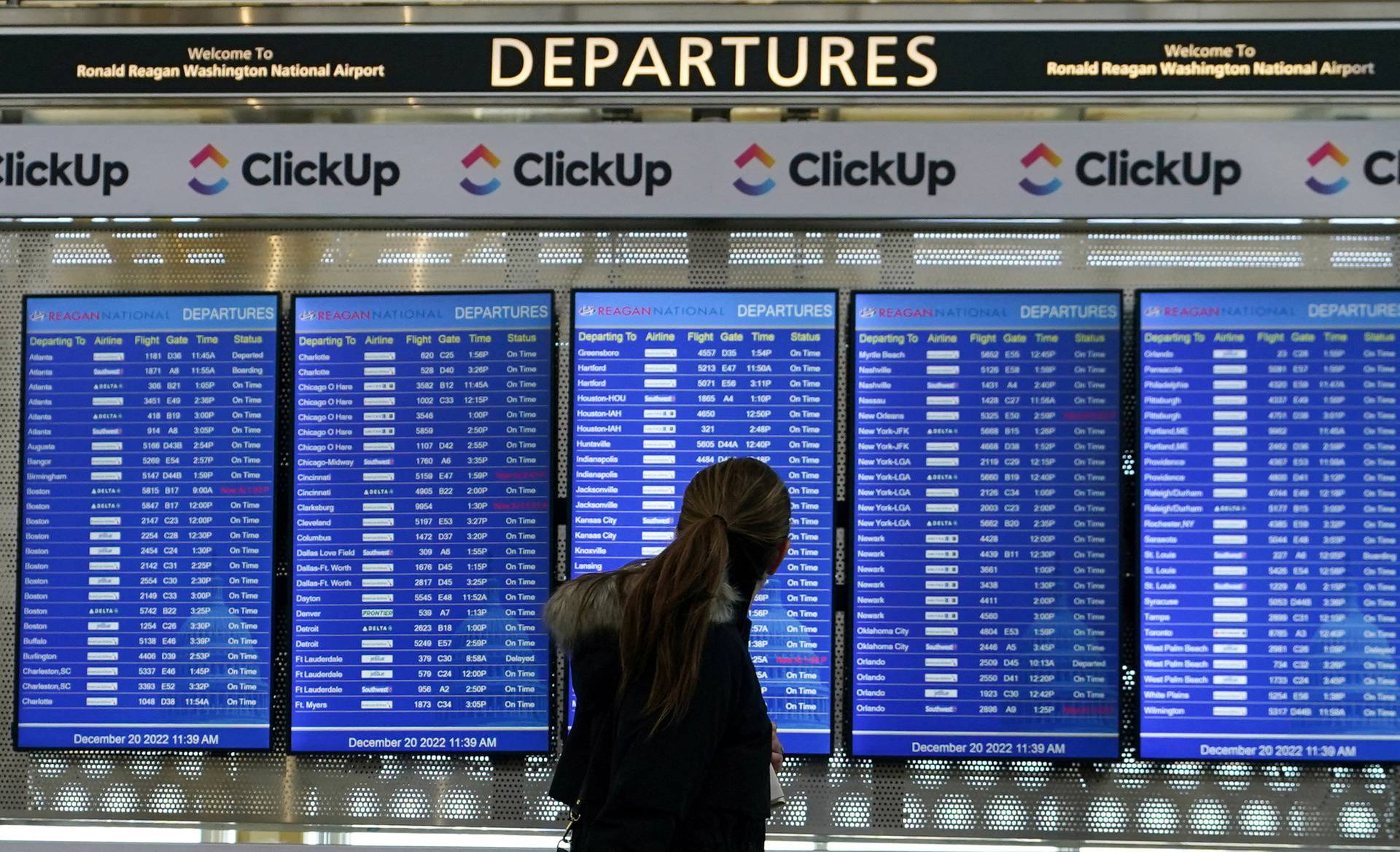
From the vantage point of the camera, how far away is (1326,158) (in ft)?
12.3

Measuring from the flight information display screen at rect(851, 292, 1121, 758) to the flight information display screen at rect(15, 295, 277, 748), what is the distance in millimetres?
1808

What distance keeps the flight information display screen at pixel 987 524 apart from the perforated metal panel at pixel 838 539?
0.31 ft

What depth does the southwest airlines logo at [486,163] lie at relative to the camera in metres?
3.89

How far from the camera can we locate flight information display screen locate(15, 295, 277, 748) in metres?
3.89

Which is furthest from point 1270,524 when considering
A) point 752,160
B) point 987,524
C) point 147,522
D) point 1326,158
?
point 147,522

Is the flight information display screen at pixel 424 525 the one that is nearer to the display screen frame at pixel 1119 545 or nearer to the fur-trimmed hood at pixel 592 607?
the display screen frame at pixel 1119 545

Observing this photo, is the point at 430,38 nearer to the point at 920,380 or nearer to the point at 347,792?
the point at 920,380

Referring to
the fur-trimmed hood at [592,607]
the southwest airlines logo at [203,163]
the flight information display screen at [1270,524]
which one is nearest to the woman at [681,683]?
the fur-trimmed hood at [592,607]

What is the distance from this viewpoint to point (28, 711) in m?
3.90

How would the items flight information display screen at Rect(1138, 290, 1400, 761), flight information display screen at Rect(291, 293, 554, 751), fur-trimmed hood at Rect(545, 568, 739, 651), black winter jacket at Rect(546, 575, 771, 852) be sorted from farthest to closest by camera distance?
flight information display screen at Rect(291, 293, 554, 751)
flight information display screen at Rect(1138, 290, 1400, 761)
fur-trimmed hood at Rect(545, 568, 739, 651)
black winter jacket at Rect(546, 575, 771, 852)

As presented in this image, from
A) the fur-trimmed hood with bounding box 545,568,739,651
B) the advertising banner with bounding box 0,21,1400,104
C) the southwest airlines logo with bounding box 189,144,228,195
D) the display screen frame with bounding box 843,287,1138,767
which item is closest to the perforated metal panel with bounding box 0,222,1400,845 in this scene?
the display screen frame with bounding box 843,287,1138,767

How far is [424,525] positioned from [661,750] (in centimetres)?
209

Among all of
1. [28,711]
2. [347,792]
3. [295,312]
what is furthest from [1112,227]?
[28,711]

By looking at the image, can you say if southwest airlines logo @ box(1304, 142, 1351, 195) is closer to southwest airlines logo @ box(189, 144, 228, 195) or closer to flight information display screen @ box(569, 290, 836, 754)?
flight information display screen @ box(569, 290, 836, 754)
